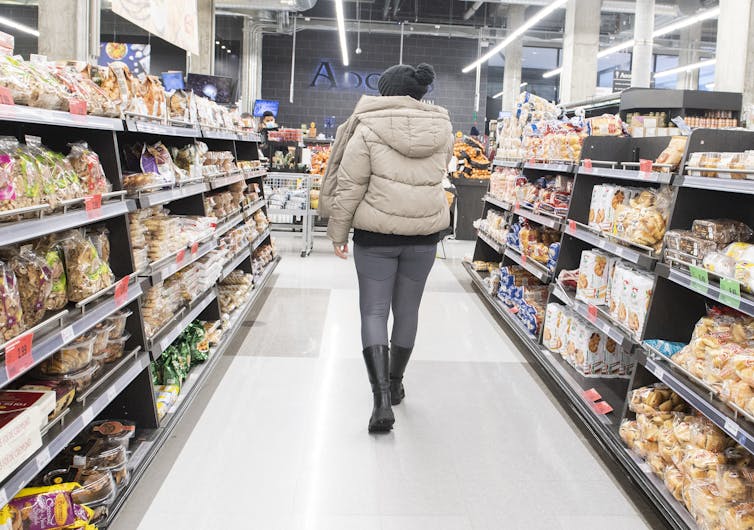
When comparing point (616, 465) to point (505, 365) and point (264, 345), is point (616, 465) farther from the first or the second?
point (264, 345)

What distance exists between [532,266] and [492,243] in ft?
5.08

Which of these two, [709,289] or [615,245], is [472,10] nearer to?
[615,245]

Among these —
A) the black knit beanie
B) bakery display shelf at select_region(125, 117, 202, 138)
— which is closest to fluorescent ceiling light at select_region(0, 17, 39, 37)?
bakery display shelf at select_region(125, 117, 202, 138)

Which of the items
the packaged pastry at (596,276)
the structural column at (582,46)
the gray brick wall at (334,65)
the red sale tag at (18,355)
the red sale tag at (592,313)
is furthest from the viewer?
the gray brick wall at (334,65)

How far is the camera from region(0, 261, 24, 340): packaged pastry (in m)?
1.87

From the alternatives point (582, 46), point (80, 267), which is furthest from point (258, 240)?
point (582, 46)

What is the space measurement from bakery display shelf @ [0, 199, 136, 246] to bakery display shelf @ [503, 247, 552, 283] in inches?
105

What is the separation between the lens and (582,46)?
14156mm

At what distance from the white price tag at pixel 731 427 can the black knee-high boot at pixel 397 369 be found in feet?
5.46

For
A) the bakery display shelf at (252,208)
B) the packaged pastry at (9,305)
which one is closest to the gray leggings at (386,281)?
the packaged pastry at (9,305)

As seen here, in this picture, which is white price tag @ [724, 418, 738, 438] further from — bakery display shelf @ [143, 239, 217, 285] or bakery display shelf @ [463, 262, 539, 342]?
bakery display shelf @ [143, 239, 217, 285]

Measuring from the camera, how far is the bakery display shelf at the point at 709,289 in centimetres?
220

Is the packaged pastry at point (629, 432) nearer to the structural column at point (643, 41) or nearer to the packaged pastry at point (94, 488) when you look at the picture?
the packaged pastry at point (94, 488)

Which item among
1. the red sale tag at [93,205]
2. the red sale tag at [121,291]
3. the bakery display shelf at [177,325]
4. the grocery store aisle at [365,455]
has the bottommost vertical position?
the grocery store aisle at [365,455]
